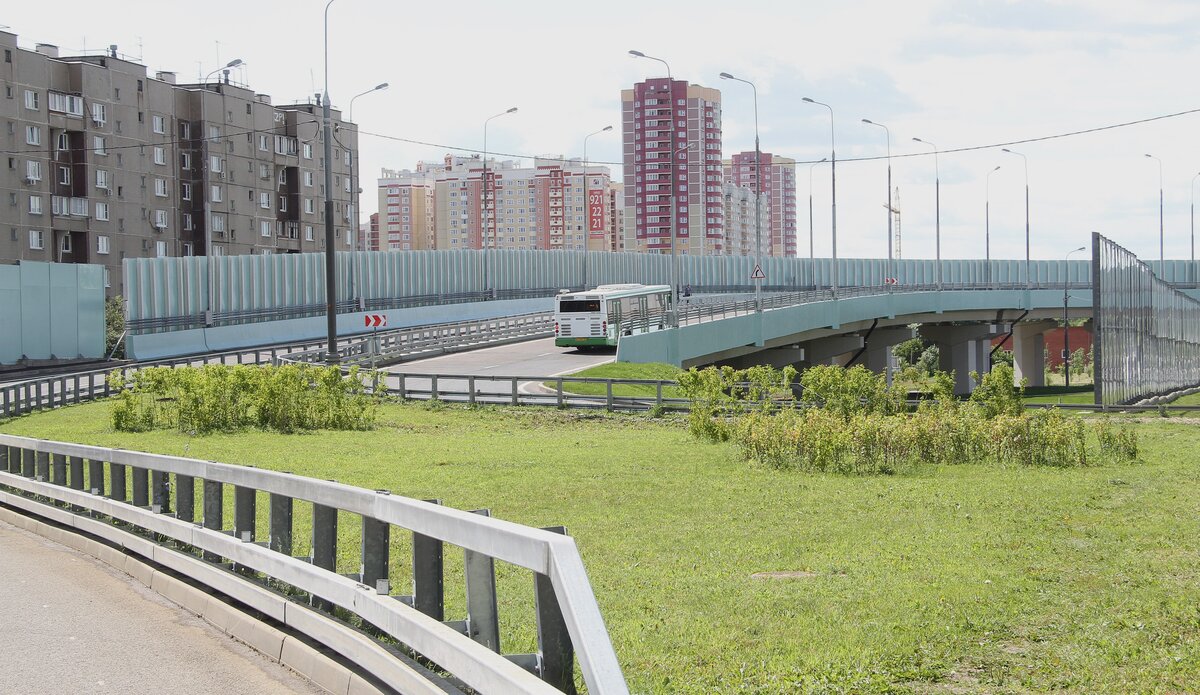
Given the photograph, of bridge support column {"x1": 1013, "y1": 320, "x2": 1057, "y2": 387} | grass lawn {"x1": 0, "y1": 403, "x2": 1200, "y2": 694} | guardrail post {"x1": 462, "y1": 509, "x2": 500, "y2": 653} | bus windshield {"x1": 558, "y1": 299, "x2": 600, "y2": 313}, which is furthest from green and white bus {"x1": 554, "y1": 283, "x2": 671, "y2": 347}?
bridge support column {"x1": 1013, "y1": 320, "x2": 1057, "y2": 387}

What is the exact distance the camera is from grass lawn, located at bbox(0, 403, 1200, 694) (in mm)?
6906

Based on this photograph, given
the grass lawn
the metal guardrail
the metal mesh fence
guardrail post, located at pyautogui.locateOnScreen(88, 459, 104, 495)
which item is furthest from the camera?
the metal mesh fence

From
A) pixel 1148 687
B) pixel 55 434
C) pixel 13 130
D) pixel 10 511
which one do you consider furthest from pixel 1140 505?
pixel 13 130

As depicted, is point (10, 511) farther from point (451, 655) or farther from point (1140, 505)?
point (1140, 505)

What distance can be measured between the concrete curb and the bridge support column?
101 m

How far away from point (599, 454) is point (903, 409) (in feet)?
25.7

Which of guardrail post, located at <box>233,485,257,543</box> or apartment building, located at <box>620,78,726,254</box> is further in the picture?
apartment building, located at <box>620,78,726,254</box>

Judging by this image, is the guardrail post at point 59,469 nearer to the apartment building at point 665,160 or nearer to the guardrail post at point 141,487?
the guardrail post at point 141,487

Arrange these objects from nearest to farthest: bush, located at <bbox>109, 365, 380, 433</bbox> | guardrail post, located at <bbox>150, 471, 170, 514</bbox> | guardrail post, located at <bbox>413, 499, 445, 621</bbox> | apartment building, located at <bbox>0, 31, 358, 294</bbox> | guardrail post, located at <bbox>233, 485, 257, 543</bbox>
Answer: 1. guardrail post, located at <bbox>413, 499, 445, 621</bbox>
2. guardrail post, located at <bbox>233, 485, 257, 543</bbox>
3. guardrail post, located at <bbox>150, 471, 170, 514</bbox>
4. bush, located at <bbox>109, 365, 380, 433</bbox>
5. apartment building, located at <bbox>0, 31, 358, 294</bbox>

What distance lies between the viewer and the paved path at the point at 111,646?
281 inches

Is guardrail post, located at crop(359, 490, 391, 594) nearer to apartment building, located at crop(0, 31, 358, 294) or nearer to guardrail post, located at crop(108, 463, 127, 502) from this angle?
guardrail post, located at crop(108, 463, 127, 502)

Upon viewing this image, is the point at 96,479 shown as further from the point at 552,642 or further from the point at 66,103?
the point at 66,103

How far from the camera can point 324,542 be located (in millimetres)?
7973

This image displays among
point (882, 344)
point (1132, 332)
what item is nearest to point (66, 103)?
point (882, 344)
